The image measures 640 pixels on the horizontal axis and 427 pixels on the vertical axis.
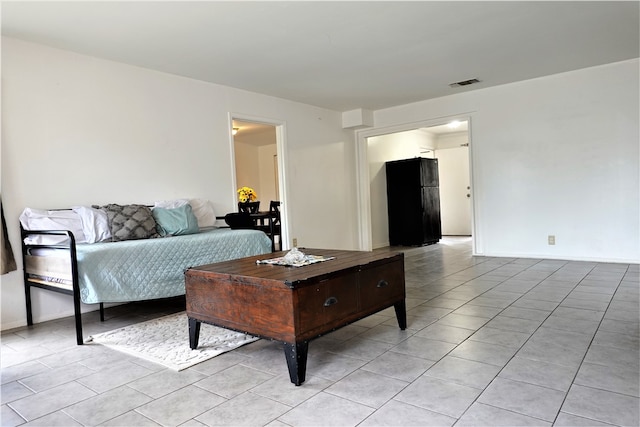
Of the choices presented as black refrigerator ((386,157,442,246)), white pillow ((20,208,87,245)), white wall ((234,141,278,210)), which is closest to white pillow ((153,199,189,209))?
white pillow ((20,208,87,245))

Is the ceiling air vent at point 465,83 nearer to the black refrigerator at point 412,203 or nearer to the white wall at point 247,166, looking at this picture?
the black refrigerator at point 412,203

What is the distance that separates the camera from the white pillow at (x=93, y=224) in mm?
3088

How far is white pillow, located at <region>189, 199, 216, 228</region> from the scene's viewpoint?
13.4ft

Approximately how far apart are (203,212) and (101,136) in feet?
3.78

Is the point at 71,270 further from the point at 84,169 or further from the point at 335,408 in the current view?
the point at 335,408

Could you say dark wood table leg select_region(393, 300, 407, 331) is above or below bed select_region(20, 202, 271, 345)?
below

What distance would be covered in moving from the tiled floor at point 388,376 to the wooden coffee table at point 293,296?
0.22 m

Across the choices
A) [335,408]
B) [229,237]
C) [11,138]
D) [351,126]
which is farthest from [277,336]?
[351,126]

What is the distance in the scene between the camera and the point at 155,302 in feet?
11.9

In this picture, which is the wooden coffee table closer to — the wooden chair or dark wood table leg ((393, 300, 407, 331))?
dark wood table leg ((393, 300, 407, 331))

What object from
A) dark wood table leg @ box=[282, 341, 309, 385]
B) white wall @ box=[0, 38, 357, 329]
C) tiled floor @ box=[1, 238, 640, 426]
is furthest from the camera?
white wall @ box=[0, 38, 357, 329]

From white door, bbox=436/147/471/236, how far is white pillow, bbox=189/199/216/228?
6.29 meters

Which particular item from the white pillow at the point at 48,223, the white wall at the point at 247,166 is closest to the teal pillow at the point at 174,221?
the white pillow at the point at 48,223

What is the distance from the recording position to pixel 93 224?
3.11 m
